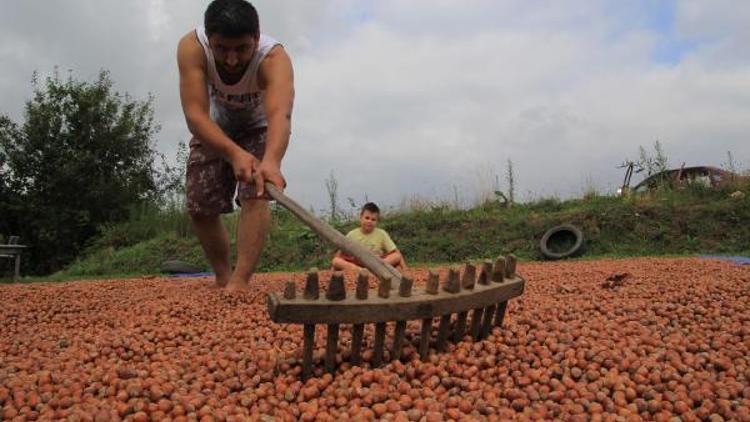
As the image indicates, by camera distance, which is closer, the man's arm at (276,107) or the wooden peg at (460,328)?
the wooden peg at (460,328)

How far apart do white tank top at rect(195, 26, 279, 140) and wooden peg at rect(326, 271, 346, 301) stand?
169 cm

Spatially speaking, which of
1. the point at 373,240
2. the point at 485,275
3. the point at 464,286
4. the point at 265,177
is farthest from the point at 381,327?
the point at 373,240

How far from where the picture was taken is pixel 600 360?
1.83 metres

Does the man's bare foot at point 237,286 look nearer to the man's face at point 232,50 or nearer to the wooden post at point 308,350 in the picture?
the man's face at point 232,50

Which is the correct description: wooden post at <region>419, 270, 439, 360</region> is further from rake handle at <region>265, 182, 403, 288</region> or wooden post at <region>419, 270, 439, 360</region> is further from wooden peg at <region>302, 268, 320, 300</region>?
wooden peg at <region>302, 268, 320, 300</region>

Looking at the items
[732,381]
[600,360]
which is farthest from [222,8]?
[732,381]

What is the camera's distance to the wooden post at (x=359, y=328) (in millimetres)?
1679

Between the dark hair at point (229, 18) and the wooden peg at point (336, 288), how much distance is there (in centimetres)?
148

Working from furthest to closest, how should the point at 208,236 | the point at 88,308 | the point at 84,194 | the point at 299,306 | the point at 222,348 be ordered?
1. the point at 84,194
2. the point at 208,236
3. the point at 88,308
4. the point at 222,348
5. the point at 299,306

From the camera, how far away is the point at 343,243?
2262 mm

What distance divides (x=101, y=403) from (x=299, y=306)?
59 centimetres

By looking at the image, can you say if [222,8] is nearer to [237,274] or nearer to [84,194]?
[237,274]

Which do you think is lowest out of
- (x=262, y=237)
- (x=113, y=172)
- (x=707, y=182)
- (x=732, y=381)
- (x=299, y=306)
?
(x=732, y=381)

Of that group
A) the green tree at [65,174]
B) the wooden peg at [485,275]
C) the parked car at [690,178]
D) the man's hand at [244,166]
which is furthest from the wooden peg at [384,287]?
the green tree at [65,174]
